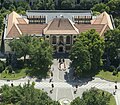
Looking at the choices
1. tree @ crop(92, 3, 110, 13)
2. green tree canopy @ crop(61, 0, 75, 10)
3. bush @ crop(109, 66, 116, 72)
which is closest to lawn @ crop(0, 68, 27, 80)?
bush @ crop(109, 66, 116, 72)

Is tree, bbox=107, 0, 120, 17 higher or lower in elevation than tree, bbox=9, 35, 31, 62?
higher

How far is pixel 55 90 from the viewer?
11994 centimetres

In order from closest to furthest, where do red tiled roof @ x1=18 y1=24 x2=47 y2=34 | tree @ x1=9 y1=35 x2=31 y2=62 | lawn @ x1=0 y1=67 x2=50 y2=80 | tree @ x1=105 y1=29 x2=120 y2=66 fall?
lawn @ x1=0 y1=67 x2=50 y2=80 < tree @ x1=9 y1=35 x2=31 y2=62 < tree @ x1=105 y1=29 x2=120 y2=66 < red tiled roof @ x1=18 y1=24 x2=47 y2=34

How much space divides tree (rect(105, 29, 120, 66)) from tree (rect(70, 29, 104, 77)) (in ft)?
11.8

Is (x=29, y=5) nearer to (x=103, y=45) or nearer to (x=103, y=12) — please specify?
(x=103, y=12)

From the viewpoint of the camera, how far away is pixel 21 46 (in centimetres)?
12988

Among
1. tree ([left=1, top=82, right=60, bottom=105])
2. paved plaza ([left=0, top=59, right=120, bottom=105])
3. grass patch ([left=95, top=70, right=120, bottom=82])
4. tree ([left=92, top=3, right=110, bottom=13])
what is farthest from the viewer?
tree ([left=92, top=3, right=110, bottom=13])

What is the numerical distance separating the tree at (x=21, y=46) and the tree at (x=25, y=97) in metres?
23.5

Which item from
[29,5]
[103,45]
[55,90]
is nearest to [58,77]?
[55,90]

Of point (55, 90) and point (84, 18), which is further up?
point (84, 18)

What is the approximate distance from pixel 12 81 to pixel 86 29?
1391 inches

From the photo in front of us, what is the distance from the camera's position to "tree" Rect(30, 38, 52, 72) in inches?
4951

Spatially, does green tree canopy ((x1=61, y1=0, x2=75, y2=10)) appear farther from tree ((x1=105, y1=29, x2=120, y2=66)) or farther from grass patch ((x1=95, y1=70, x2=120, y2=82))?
grass patch ((x1=95, y1=70, x2=120, y2=82))

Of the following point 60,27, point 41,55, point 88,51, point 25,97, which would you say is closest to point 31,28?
point 60,27
